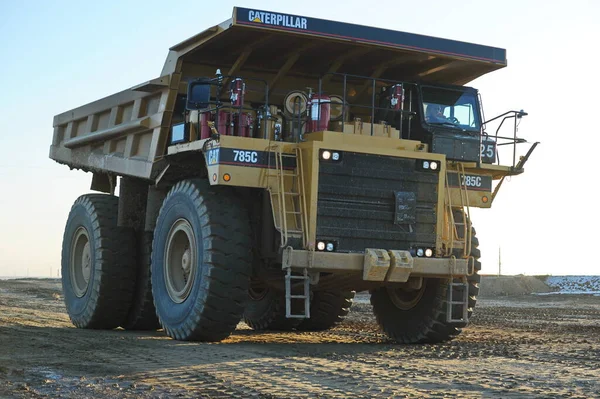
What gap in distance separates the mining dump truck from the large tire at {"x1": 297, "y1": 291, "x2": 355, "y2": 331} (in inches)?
39.2

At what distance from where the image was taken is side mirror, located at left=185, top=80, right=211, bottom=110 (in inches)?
434

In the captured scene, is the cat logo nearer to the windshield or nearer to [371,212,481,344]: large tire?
the windshield

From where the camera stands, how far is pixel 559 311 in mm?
19750

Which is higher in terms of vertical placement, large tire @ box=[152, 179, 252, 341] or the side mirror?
the side mirror

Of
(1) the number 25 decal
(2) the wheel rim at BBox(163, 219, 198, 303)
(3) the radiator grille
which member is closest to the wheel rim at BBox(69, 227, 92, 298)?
(2) the wheel rim at BBox(163, 219, 198, 303)

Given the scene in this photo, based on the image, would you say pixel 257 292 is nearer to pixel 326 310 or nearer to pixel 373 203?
pixel 326 310

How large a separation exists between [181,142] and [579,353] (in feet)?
16.3

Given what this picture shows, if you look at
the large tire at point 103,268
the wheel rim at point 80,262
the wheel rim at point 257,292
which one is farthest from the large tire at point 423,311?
the wheel rim at point 80,262

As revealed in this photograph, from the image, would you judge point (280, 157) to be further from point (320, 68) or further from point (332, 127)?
point (320, 68)

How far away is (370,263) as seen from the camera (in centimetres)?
1015

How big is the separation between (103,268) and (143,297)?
653 millimetres

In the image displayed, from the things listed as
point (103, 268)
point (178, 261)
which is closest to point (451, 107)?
point (178, 261)

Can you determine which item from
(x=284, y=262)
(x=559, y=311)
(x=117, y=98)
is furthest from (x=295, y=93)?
(x=559, y=311)

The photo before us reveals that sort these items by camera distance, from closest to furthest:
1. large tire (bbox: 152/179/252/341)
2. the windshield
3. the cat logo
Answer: large tire (bbox: 152/179/252/341) → the cat logo → the windshield
